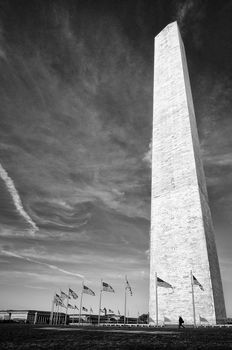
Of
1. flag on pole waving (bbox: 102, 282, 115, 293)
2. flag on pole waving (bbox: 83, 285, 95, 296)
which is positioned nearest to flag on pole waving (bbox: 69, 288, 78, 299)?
flag on pole waving (bbox: 83, 285, 95, 296)

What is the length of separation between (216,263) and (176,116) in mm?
Result: 15591

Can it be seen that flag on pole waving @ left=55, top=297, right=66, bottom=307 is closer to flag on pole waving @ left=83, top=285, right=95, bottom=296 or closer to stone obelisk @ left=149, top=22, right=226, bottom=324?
flag on pole waving @ left=83, top=285, right=95, bottom=296

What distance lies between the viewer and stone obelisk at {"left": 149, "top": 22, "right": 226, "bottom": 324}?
77.5 ft

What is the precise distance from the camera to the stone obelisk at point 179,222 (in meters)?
23.6

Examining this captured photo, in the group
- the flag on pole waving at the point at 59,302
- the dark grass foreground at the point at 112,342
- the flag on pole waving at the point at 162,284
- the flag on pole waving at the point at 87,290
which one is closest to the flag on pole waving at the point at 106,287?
the flag on pole waving at the point at 87,290

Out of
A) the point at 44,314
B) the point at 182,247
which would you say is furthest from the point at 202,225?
the point at 44,314

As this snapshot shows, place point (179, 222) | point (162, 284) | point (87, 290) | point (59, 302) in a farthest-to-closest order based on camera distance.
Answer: point (59, 302) → point (87, 290) → point (179, 222) → point (162, 284)

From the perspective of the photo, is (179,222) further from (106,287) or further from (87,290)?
(87,290)

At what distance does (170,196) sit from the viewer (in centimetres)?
2831

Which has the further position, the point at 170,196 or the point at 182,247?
the point at 170,196

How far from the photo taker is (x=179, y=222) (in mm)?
26562

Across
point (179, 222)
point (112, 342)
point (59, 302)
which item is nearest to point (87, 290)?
point (59, 302)

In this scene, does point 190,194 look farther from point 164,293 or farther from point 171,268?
point 164,293

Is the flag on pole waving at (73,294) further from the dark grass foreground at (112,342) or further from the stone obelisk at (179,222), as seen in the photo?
the dark grass foreground at (112,342)
